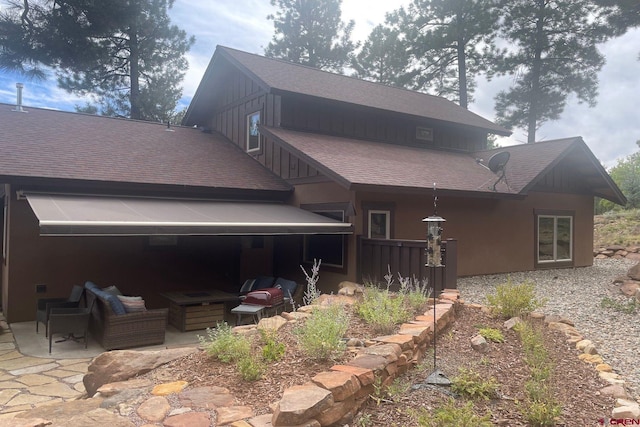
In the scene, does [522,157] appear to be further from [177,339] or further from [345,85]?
[177,339]

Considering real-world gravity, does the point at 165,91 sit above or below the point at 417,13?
below

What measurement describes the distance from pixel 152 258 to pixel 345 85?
343 inches

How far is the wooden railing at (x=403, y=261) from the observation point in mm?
8406

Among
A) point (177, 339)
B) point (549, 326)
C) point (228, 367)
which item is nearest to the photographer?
point (228, 367)

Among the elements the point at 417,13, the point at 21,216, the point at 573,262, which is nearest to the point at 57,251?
the point at 21,216

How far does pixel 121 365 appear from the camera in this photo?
14.7 ft

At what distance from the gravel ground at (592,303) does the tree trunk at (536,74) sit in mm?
12093

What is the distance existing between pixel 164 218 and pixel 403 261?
4601 millimetres

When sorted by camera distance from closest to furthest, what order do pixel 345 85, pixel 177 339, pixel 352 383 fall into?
pixel 352 383 < pixel 177 339 < pixel 345 85

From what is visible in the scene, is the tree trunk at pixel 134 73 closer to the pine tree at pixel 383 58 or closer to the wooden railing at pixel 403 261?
the pine tree at pixel 383 58

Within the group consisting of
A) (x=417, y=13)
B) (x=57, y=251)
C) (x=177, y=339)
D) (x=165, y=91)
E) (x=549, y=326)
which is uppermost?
(x=417, y=13)

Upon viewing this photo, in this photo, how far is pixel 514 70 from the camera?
24359 millimetres

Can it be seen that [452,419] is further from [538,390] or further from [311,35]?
[311,35]

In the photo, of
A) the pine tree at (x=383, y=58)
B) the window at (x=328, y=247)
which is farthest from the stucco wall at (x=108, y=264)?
the pine tree at (x=383, y=58)
